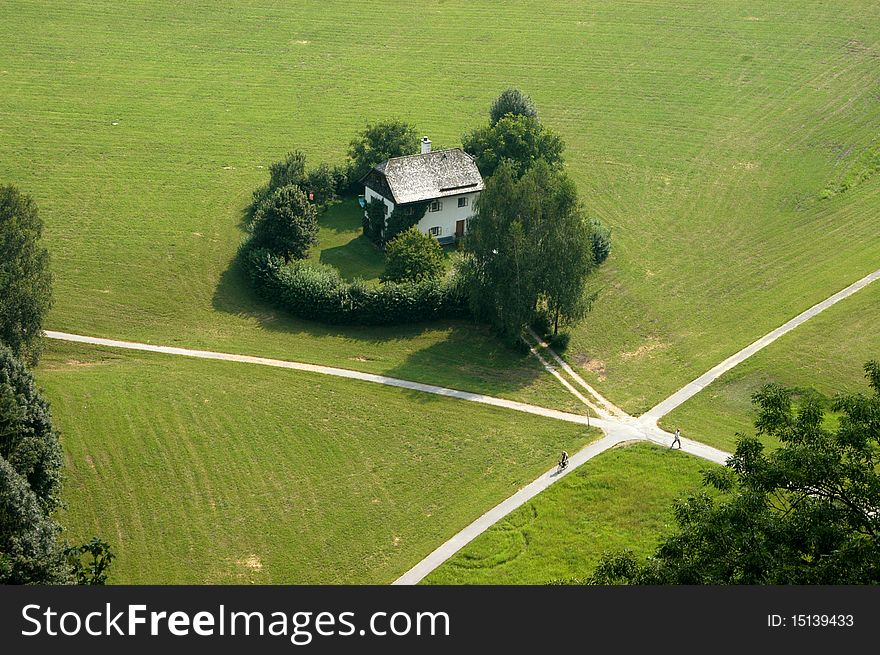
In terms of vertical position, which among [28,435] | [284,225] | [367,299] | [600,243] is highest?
[284,225]

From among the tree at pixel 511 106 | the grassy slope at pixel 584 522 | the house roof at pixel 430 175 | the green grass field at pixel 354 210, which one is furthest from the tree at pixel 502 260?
the tree at pixel 511 106

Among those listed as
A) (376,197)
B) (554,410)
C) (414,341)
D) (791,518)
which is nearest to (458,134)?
(376,197)

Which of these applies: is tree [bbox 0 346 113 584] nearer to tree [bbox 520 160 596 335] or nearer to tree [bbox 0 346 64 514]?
tree [bbox 0 346 64 514]

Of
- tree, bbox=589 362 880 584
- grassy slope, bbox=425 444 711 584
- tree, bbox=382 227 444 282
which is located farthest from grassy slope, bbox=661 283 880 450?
tree, bbox=589 362 880 584

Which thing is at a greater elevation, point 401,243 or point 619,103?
point 619,103

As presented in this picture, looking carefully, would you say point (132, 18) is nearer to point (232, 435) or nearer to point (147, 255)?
point (147, 255)

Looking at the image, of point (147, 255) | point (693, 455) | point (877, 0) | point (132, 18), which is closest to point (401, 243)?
point (147, 255)

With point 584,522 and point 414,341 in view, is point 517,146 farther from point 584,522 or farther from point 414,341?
point 584,522
